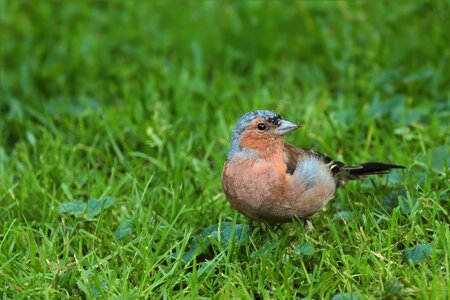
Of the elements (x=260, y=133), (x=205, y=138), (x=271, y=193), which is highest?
(x=260, y=133)

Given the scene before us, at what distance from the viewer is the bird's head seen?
4680 millimetres

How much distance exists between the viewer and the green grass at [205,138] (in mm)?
4211

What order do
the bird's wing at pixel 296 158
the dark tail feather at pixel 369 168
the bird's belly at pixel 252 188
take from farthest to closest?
the dark tail feather at pixel 369 168
the bird's wing at pixel 296 158
the bird's belly at pixel 252 188

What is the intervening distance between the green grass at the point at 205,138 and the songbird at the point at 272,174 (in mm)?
173

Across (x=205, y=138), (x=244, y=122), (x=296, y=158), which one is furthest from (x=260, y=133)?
(x=205, y=138)

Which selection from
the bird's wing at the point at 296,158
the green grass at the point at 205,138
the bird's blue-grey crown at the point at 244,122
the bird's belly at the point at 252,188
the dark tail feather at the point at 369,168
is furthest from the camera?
the dark tail feather at the point at 369,168

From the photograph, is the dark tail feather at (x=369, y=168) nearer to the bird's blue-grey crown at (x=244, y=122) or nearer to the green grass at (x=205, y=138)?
the green grass at (x=205, y=138)

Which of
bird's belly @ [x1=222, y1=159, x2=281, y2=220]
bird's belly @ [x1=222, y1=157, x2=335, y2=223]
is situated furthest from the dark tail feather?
bird's belly @ [x1=222, y1=159, x2=281, y2=220]

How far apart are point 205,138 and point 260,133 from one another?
125 cm

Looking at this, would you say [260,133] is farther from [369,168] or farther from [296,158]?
[369,168]

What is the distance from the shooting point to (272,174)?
176 inches

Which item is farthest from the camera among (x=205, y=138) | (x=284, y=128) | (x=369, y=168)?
(x=205, y=138)

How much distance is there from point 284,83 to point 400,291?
336cm

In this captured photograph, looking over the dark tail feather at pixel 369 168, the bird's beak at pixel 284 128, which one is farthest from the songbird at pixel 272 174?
the dark tail feather at pixel 369 168
